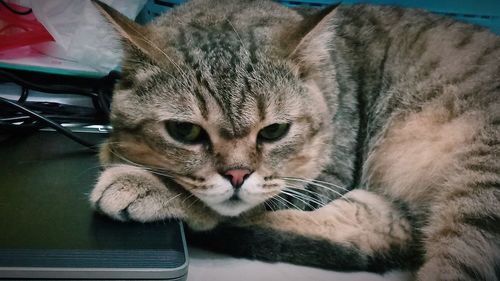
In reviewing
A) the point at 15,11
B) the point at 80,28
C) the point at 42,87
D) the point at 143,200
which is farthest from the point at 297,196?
the point at 15,11

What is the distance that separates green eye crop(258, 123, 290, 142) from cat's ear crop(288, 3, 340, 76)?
0.42 ft

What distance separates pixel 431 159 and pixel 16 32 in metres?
1.23

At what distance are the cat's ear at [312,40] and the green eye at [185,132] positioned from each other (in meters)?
0.23

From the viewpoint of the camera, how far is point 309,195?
105 centimetres

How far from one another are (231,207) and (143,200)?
0.16m

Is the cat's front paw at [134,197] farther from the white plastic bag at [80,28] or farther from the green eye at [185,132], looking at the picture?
the white plastic bag at [80,28]

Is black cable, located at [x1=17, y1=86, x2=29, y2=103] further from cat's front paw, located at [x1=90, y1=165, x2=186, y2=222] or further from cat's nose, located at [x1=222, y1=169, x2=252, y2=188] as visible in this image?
cat's nose, located at [x1=222, y1=169, x2=252, y2=188]

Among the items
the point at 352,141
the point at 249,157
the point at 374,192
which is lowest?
the point at 374,192

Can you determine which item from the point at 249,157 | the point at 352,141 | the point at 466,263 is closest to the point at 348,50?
the point at 352,141

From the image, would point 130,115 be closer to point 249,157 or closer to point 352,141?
point 249,157

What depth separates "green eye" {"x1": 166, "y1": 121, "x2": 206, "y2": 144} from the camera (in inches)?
33.7

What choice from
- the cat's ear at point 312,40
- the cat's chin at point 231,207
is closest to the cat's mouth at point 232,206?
the cat's chin at point 231,207

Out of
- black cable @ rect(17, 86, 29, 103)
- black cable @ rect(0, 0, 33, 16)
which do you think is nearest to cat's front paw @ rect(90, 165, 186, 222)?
black cable @ rect(17, 86, 29, 103)

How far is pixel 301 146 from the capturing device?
95 cm
